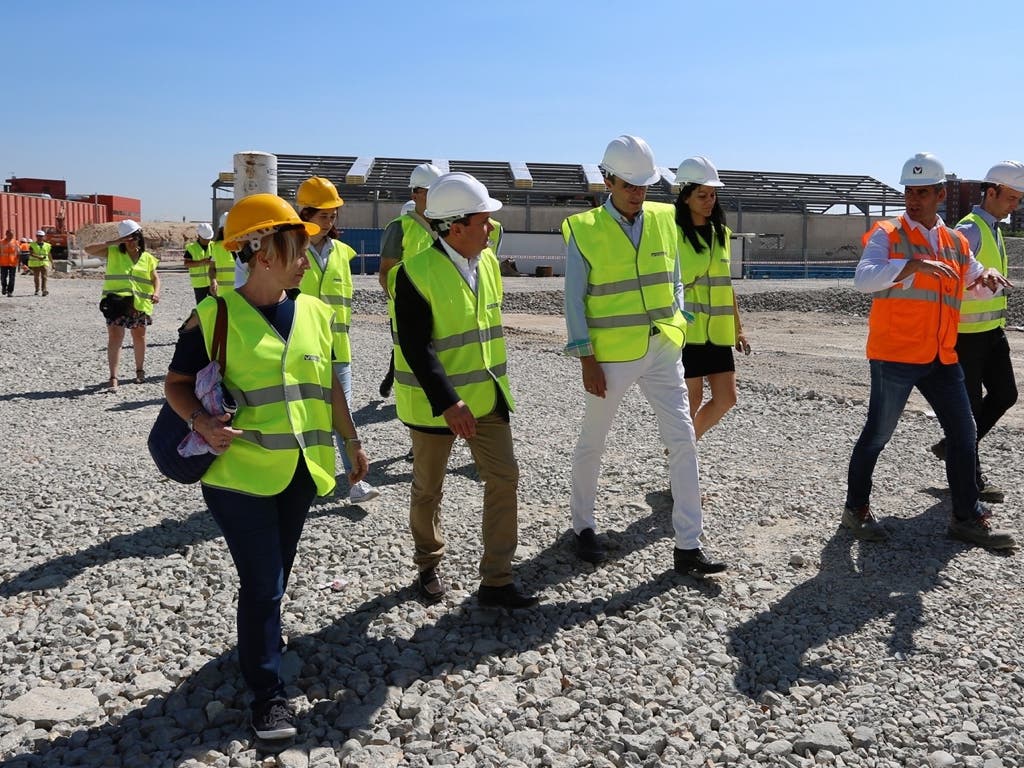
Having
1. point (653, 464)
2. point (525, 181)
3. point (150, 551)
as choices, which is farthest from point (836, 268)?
point (150, 551)

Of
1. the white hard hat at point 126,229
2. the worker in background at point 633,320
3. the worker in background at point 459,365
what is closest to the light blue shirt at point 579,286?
the worker in background at point 633,320

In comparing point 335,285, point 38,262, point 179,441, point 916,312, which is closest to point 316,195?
point 335,285

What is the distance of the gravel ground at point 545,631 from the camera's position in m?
3.12

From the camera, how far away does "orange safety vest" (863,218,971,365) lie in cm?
471

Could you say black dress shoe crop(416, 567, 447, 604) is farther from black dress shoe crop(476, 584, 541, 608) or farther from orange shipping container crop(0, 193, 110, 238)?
orange shipping container crop(0, 193, 110, 238)

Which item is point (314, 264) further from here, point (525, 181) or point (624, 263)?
point (525, 181)

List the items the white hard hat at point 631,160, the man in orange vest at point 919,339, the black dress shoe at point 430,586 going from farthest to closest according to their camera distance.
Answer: the man in orange vest at point 919,339
the white hard hat at point 631,160
the black dress shoe at point 430,586

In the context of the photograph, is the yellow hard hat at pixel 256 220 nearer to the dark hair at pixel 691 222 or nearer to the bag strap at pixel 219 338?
the bag strap at pixel 219 338

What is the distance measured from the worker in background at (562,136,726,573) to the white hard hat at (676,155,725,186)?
0.79 metres

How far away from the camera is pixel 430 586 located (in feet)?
13.9

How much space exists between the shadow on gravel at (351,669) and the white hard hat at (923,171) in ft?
7.51

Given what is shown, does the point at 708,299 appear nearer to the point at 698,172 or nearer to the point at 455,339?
the point at 698,172

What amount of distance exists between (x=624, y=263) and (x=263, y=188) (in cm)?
343

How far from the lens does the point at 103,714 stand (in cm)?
324
